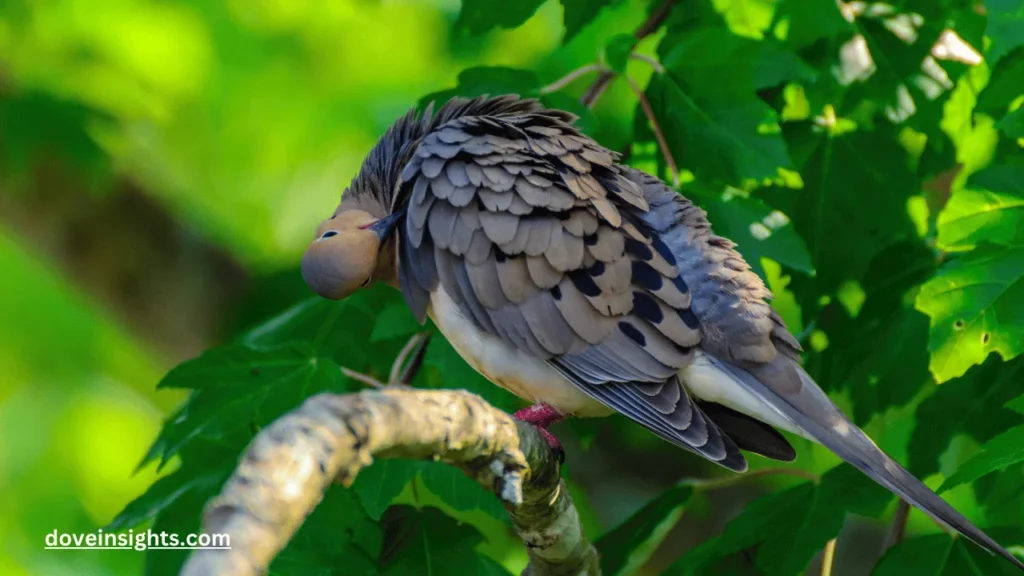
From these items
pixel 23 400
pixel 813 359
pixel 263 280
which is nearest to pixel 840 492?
pixel 813 359

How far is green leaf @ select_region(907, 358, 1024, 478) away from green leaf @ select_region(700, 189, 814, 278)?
0.52 metres

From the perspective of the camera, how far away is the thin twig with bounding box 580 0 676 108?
9.71ft

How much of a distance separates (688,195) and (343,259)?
0.92 metres

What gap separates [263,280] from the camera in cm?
493

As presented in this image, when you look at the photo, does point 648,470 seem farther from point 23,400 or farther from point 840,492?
point 23,400

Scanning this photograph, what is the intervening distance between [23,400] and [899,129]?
4509 mm

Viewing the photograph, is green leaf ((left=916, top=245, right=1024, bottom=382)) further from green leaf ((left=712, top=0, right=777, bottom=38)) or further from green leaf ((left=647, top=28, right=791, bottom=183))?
green leaf ((left=712, top=0, right=777, bottom=38))

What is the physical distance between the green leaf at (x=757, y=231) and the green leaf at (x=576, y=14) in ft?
1.86

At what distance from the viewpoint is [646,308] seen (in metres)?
2.49

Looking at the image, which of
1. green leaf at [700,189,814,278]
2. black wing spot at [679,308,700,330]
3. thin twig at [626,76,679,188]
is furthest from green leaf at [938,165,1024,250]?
thin twig at [626,76,679,188]

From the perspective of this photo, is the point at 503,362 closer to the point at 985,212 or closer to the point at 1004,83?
the point at 985,212

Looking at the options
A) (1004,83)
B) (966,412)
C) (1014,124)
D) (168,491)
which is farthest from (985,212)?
(168,491)

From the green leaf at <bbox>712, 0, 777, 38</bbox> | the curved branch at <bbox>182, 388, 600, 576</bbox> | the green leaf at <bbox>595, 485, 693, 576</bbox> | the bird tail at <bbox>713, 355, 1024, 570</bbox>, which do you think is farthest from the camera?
the green leaf at <bbox>712, 0, 777, 38</bbox>

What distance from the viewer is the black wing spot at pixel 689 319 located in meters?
2.47
